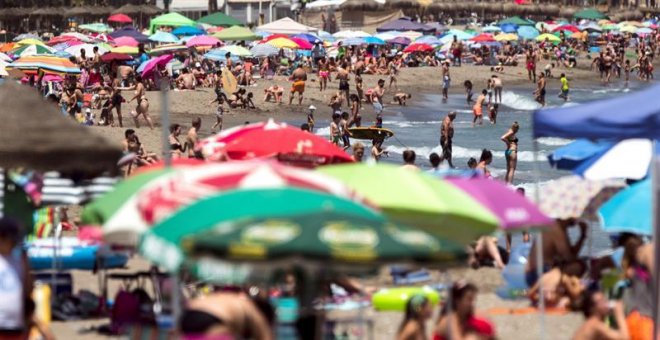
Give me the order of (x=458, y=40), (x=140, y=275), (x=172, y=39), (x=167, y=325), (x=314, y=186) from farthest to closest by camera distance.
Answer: (x=458, y=40) → (x=172, y=39) → (x=140, y=275) → (x=167, y=325) → (x=314, y=186)

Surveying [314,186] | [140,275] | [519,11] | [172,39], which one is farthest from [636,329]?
[519,11]

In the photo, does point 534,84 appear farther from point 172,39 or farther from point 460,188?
point 460,188

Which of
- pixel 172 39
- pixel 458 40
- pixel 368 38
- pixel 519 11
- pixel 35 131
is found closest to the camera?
→ pixel 35 131

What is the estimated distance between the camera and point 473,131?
1407 inches

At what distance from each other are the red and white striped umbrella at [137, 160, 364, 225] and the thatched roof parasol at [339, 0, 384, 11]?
54396 millimetres

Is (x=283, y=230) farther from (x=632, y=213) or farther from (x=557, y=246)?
(x=557, y=246)

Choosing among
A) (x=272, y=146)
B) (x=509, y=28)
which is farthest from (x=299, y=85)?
(x=509, y=28)

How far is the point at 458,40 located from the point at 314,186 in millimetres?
48807

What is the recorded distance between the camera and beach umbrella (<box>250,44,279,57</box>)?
140 ft

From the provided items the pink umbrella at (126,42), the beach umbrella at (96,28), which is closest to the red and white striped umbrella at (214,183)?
the pink umbrella at (126,42)

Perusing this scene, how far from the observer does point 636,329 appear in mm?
9398

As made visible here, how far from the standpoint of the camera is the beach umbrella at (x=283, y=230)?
661cm

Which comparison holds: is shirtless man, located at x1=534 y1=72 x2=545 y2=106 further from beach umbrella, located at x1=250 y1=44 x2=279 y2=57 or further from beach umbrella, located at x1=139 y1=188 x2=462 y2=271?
beach umbrella, located at x1=139 y1=188 x2=462 y2=271

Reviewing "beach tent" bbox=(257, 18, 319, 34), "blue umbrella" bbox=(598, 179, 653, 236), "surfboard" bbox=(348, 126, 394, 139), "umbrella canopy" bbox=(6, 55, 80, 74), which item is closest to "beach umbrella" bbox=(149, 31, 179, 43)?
"beach tent" bbox=(257, 18, 319, 34)
